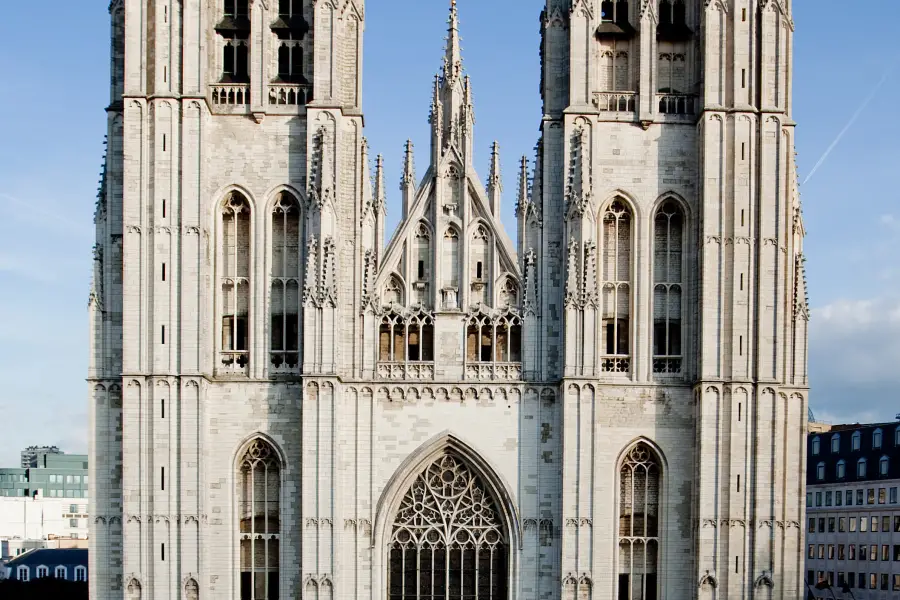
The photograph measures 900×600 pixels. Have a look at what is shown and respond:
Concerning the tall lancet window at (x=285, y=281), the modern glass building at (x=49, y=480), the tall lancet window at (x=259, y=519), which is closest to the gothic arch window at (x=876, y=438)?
the tall lancet window at (x=285, y=281)

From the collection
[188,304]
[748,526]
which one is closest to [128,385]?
[188,304]

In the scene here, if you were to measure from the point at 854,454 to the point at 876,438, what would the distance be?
2493 millimetres

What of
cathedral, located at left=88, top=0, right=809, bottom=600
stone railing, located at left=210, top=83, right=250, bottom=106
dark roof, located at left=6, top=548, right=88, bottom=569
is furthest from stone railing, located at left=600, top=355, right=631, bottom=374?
dark roof, located at left=6, top=548, right=88, bottom=569

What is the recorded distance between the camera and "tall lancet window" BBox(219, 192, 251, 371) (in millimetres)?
40969

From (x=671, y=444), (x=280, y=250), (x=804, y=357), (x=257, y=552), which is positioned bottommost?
(x=257, y=552)

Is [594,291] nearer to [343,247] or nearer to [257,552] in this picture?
[343,247]

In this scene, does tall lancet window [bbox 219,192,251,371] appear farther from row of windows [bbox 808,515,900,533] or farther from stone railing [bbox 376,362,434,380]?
row of windows [bbox 808,515,900,533]

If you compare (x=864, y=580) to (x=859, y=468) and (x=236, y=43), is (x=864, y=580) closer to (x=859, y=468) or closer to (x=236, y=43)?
(x=859, y=468)

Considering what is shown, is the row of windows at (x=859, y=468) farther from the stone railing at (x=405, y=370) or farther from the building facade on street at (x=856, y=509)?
the stone railing at (x=405, y=370)

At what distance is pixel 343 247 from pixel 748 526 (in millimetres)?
15143

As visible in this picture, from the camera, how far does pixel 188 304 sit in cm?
3975

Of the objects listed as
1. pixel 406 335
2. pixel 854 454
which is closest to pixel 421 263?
pixel 406 335

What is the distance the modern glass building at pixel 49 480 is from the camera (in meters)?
125

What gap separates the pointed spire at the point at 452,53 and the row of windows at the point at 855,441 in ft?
133
